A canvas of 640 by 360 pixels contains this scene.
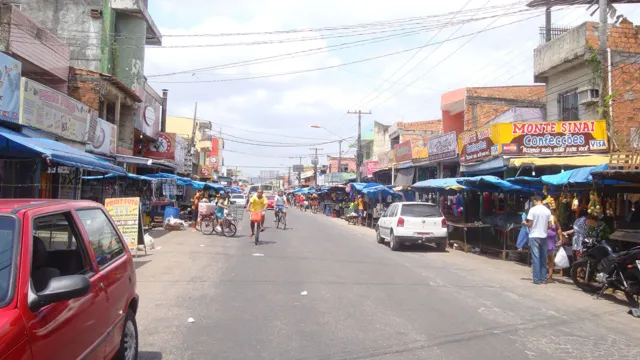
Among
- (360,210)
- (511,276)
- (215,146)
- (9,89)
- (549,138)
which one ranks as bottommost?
(511,276)

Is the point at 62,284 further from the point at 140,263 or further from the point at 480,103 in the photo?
the point at 480,103

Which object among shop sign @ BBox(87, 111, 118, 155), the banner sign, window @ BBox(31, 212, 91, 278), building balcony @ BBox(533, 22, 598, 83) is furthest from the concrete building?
window @ BBox(31, 212, 91, 278)

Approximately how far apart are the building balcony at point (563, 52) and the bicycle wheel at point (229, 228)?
14124 mm

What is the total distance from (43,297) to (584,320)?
22.8 feet

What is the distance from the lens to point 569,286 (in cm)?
989

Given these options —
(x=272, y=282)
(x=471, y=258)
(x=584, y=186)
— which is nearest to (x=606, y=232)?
(x=584, y=186)

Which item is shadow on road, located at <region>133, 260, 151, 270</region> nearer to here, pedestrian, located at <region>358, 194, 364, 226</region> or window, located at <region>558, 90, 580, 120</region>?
window, located at <region>558, 90, 580, 120</region>

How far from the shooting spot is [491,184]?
15.0 metres

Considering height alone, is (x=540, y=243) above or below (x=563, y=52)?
below

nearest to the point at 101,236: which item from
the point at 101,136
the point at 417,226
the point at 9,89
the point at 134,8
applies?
the point at 9,89

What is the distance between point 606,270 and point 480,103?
19.1m

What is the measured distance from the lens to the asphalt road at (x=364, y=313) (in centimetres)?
541

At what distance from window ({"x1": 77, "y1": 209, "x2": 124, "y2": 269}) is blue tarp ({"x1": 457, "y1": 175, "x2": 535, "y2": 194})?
1166 cm

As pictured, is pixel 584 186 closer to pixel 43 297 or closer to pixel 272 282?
pixel 272 282
